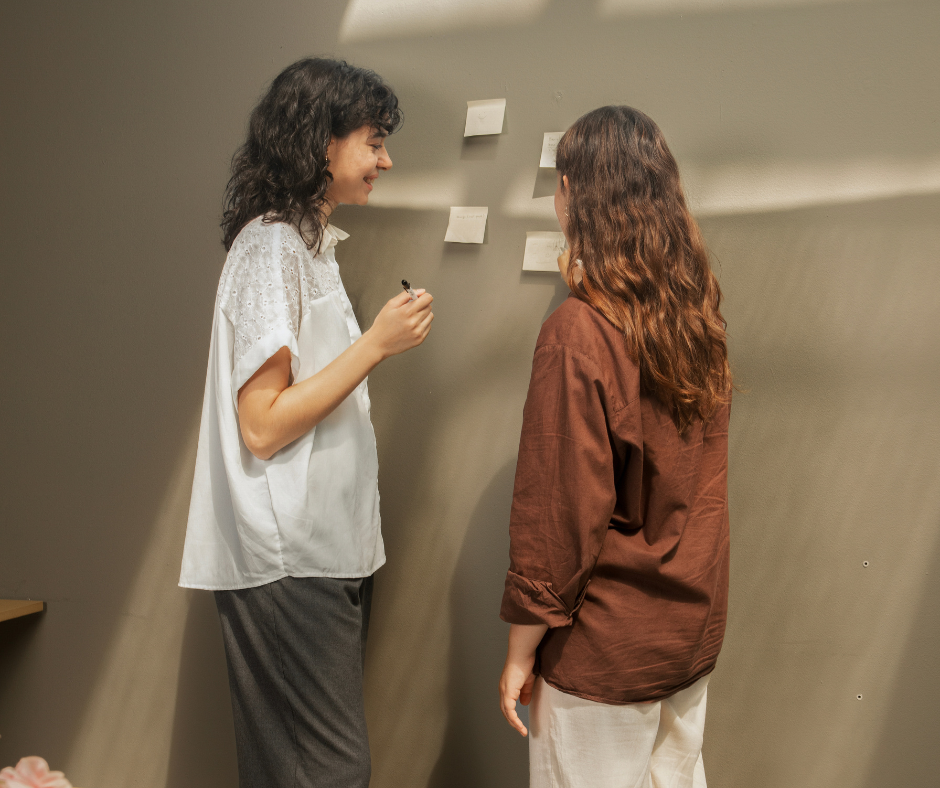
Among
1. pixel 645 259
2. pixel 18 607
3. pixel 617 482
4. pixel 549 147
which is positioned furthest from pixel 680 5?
pixel 18 607

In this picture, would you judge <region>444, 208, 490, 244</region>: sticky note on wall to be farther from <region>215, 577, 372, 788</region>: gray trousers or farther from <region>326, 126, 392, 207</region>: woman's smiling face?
<region>215, 577, 372, 788</region>: gray trousers

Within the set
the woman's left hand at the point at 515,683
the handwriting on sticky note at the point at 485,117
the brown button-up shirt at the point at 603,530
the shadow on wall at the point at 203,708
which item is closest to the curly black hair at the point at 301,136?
the handwriting on sticky note at the point at 485,117

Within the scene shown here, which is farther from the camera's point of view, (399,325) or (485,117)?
(485,117)

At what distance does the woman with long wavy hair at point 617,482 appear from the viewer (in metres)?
0.96

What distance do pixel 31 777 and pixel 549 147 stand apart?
1.35m

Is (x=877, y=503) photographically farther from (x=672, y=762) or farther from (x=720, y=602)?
(x=672, y=762)

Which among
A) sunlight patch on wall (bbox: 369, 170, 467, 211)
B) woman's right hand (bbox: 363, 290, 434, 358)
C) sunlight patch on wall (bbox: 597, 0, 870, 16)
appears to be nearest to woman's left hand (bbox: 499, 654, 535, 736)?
woman's right hand (bbox: 363, 290, 434, 358)

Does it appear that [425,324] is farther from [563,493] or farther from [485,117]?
[485,117]

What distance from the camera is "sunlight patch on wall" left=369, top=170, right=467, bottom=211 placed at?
156 centimetres

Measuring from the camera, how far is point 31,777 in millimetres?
750

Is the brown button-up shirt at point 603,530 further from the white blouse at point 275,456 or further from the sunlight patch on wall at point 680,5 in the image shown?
the sunlight patch on wall at point 680,5

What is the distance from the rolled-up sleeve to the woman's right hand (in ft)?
0.97

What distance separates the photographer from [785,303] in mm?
1378

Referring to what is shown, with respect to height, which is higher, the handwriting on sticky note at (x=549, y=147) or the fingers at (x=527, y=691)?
the handwriting on sticky note at (x=549, y=147)
